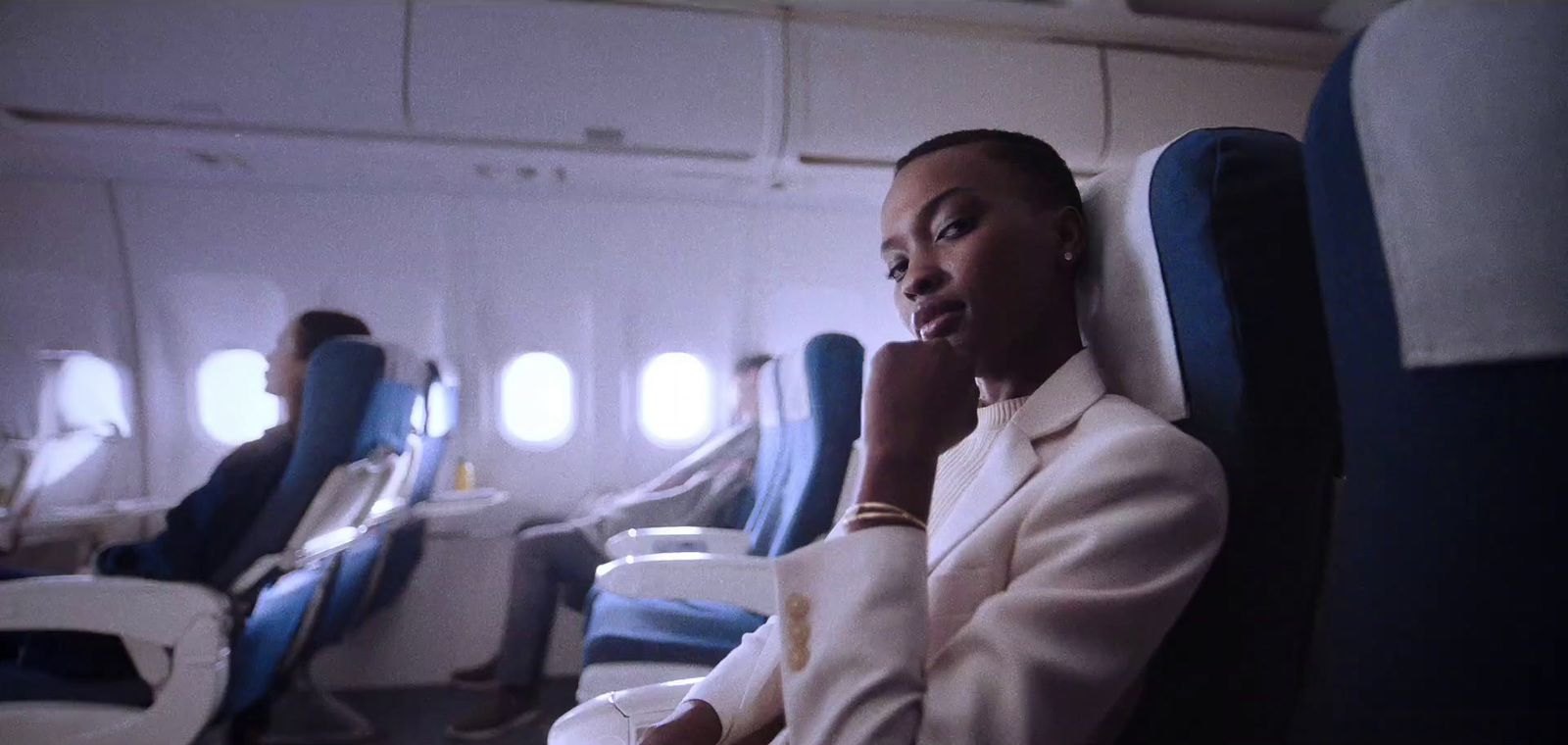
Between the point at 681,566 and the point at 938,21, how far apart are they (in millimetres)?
2404

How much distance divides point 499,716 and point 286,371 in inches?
62.2

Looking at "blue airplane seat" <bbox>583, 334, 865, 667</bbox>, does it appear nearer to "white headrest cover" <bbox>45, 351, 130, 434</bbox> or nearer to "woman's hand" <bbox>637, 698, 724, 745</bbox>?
"woman's hand" <bbox>637, 698, 724, 745</bbox>

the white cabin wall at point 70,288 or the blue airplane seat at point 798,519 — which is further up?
the white cabin wall at point 70,288

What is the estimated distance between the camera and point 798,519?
185 cm

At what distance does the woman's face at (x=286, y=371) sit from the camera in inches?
75.7

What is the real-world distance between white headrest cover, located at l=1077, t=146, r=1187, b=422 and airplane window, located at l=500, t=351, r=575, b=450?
10.6ft

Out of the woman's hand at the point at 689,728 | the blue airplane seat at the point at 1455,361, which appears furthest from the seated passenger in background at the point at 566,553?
the blue airplane seat at the point at 1455,361

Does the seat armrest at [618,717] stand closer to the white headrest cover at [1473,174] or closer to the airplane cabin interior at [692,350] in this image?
the airplane cabin interior at [692,350]

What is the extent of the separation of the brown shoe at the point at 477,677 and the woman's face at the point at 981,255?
3179 mm

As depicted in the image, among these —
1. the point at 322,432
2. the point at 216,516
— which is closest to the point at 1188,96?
the point at 322,432

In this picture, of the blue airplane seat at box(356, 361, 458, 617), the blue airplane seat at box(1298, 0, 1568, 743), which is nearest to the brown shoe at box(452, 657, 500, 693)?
the blue airplane seat at box(356, 361, 458, 617)

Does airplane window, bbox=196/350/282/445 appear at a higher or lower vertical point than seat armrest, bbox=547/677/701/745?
higher

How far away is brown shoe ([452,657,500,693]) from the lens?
3.39 metres

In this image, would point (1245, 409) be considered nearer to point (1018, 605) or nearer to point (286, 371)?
point (1018, 605)
